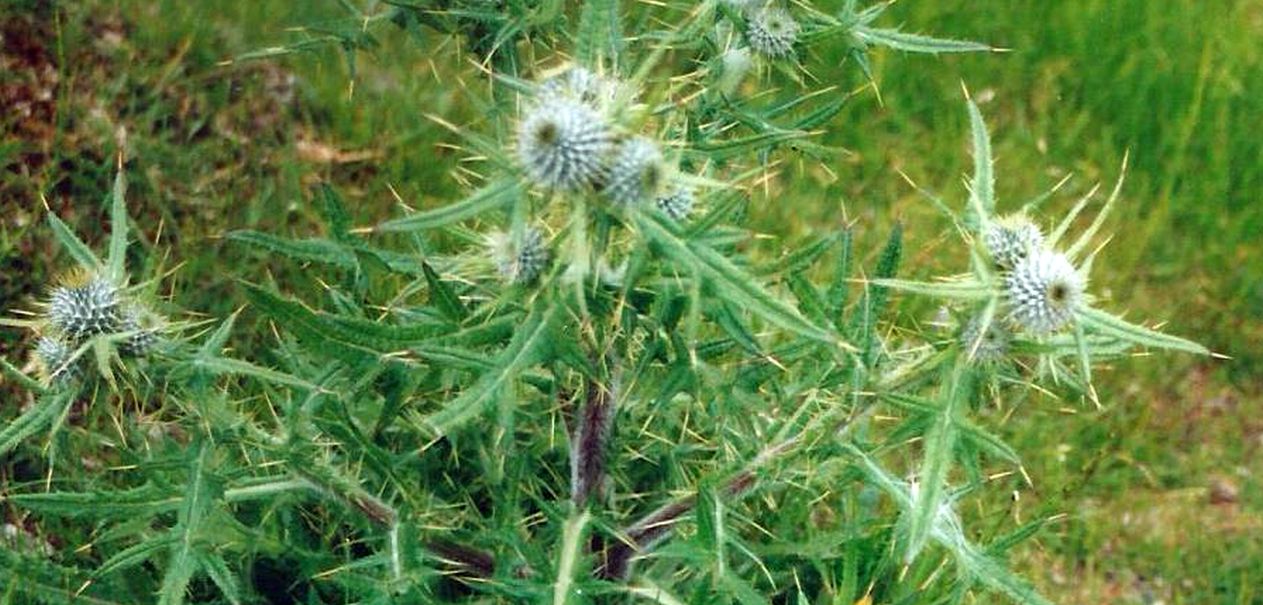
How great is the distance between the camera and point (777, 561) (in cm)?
262

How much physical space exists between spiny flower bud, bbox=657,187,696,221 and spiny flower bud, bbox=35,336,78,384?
81 cm

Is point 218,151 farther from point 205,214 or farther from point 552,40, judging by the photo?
point 552,40

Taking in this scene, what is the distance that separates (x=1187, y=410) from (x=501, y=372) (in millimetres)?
2573

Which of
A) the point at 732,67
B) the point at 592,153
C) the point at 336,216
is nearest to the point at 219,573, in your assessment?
the point at 336,216

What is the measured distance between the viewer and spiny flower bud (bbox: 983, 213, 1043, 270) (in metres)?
1.89

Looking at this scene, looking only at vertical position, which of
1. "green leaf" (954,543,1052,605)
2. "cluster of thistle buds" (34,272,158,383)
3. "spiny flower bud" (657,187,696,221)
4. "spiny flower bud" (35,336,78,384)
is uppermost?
"spiny flower bud" (657,187,696,221)

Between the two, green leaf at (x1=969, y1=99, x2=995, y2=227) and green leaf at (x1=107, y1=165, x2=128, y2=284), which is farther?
green leaf at (x1=107, y1=165, x2=128, y2=284)

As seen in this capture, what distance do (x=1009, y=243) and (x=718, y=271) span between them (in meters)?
0.43

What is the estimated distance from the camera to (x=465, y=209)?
5.37ft

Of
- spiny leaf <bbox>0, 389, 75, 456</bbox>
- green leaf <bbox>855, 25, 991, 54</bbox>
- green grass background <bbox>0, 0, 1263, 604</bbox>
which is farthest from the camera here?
green grass background <bbox>0, 0, 1263, 604</bbox>

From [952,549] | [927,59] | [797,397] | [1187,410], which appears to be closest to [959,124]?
[927,59]

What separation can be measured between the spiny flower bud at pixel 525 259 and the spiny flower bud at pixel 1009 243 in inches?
22.1

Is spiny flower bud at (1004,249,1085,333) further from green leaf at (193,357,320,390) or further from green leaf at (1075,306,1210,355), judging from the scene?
green leaf at (193,357,320,390)

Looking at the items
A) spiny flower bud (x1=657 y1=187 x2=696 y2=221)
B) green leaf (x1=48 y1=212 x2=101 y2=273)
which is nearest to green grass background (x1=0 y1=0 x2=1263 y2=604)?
green leaf (x1=48 y1=212 x2=101 y2=273)
